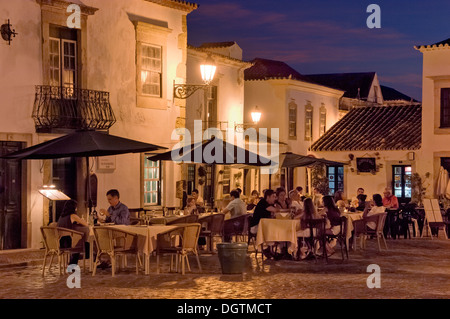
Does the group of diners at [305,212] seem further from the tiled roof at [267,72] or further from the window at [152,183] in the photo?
the tiled roof at [267,72]

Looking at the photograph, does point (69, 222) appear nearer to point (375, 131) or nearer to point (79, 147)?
point (79, 147)

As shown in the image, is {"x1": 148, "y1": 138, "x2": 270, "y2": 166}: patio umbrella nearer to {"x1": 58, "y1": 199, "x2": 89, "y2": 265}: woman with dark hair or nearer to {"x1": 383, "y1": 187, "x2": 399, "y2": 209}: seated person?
{"x1": 58, "y1": 199, "x2": 89, "y2": 265}: woman with dark hair

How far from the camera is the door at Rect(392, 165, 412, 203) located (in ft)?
106

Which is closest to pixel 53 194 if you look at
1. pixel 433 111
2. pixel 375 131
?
pixel 433 111

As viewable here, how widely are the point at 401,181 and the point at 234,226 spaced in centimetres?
1623

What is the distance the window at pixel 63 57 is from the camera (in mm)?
18891

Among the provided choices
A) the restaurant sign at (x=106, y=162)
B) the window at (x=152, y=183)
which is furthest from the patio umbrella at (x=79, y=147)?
the window at (x=152, y=183)

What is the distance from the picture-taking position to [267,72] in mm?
36656

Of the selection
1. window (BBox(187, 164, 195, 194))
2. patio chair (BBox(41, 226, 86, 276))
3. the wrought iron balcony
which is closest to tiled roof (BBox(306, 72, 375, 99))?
window (BBox(187, 164, 195, 194))

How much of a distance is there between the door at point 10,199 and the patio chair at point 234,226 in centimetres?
436

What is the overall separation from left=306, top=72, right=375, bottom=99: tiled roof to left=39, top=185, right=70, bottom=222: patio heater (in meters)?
31.5
